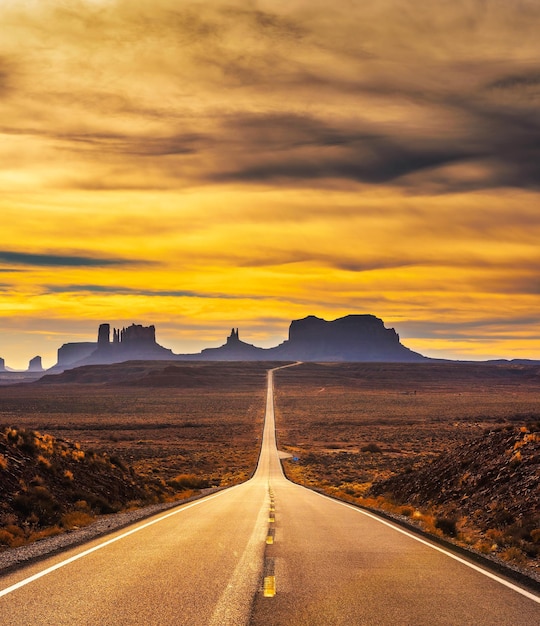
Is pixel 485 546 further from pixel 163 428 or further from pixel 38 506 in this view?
pixel 163 428

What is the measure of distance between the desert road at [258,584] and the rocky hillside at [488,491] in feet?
6.15

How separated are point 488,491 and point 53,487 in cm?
1379

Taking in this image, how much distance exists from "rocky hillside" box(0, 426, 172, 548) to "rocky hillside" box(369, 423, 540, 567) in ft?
34.1

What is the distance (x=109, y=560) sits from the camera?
1127 centimetres

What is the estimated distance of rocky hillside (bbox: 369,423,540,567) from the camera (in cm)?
1447

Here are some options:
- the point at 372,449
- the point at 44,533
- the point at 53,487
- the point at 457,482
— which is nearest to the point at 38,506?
the point at 44,533

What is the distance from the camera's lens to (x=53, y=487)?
20.4m

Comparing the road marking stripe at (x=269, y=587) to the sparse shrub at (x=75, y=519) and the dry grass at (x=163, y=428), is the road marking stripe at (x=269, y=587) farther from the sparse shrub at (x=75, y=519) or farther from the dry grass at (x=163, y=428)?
the dry grass at (x=163, y=428)

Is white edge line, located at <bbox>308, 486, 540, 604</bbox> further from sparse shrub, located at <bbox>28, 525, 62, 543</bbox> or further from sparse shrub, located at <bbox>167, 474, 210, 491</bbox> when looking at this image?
sparse shrub, located at <bbox>167, 474, 210, 491</bbox>

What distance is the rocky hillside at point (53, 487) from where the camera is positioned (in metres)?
16.4

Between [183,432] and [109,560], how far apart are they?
8275cm

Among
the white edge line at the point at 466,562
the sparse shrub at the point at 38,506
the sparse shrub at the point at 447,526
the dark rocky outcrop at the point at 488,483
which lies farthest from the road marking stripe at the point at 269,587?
the sparse shrub at the point at 38,506

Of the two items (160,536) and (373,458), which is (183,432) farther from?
(160,536)

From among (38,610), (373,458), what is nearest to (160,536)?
(38,610)
